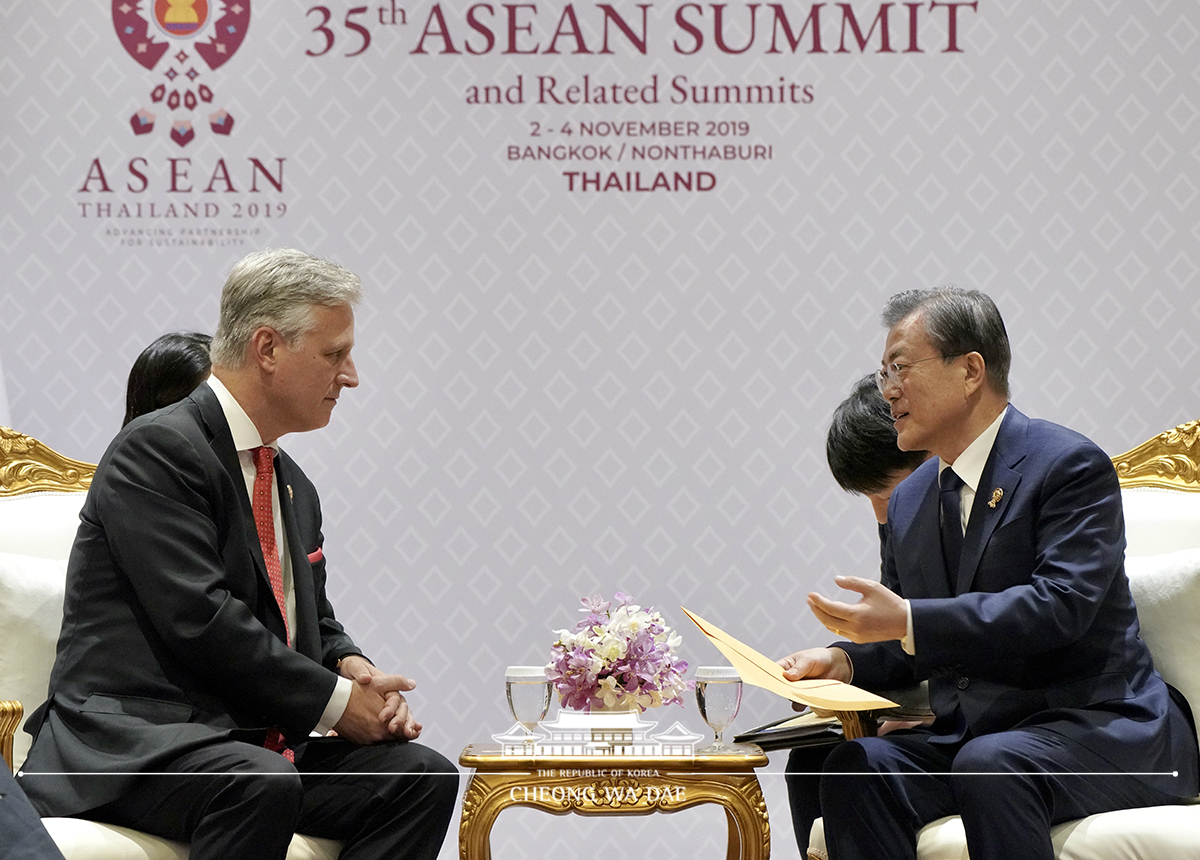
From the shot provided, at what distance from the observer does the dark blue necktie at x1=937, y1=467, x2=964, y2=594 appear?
9.04ft

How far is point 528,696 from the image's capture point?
2.66m

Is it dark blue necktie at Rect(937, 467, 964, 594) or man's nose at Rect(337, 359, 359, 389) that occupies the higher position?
man's nose at Rect(337, 359, 359, 389)

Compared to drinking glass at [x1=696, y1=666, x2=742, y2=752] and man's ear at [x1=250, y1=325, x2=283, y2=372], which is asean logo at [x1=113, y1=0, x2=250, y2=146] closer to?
man's ear at [x1=250, y1=325, x2=283, y2=372]

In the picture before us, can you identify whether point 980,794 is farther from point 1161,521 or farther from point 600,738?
point 1161,521

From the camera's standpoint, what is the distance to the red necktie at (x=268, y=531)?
258cm

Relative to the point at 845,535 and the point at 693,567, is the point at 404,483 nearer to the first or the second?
the point at 693,567

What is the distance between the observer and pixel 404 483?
4.11 m

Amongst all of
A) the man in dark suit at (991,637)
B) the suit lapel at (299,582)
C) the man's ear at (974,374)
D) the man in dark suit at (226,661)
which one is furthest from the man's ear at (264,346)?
the man's ear at (974,374)

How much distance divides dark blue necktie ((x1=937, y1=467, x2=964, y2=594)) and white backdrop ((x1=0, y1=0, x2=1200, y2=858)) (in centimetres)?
129

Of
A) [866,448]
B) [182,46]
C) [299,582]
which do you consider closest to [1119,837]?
[866,448]

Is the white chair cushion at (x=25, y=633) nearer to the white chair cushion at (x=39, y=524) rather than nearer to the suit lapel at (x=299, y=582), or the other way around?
the white chair cushion at (x=39, y=524)

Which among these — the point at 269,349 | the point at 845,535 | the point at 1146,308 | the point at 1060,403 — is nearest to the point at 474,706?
the point at 845,535

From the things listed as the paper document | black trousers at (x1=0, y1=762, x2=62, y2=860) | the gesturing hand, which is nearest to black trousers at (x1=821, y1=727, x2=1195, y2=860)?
the paper document

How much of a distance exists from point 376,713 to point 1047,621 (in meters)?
1.33
